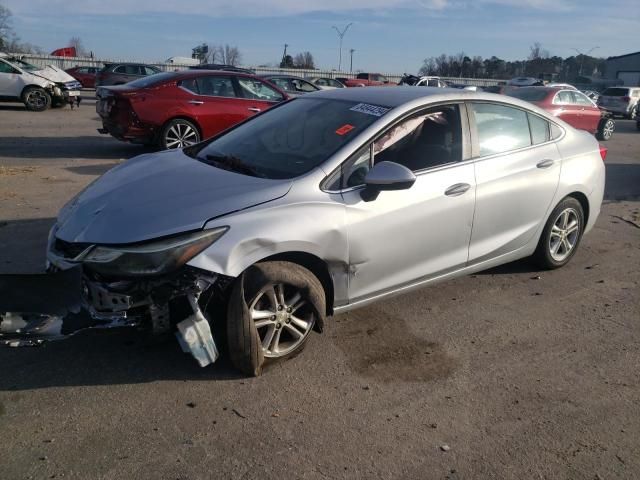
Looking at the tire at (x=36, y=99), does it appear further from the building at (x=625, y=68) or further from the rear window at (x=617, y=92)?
the building at (x=625, y=68)

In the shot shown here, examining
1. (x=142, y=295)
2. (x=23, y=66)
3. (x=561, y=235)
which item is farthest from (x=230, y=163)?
(x=23, y=66)

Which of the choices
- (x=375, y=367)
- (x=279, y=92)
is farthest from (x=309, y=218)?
(x=279, y=92)

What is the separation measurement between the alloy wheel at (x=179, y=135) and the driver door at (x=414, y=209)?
6834 millimetres

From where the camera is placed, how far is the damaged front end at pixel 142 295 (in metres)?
3.05

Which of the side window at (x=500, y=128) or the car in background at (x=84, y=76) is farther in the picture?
the car in background at (x=84, y=76)

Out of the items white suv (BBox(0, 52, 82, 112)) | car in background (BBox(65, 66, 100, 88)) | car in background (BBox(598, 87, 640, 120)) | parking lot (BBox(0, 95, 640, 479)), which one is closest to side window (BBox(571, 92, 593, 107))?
parking lot (BBox(0, 95, 640, 479))

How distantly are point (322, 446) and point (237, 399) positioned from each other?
61cm

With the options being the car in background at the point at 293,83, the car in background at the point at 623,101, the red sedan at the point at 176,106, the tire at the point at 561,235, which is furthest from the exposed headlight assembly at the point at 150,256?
the car in background at the point at 623,101

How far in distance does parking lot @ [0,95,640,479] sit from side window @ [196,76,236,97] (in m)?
6.48

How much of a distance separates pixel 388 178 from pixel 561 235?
252 cm

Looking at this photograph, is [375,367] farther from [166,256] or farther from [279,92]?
[279,92]

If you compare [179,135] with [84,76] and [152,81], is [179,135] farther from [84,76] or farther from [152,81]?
[84,76]

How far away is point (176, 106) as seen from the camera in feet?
33.2

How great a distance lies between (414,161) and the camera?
4055 millimetres
